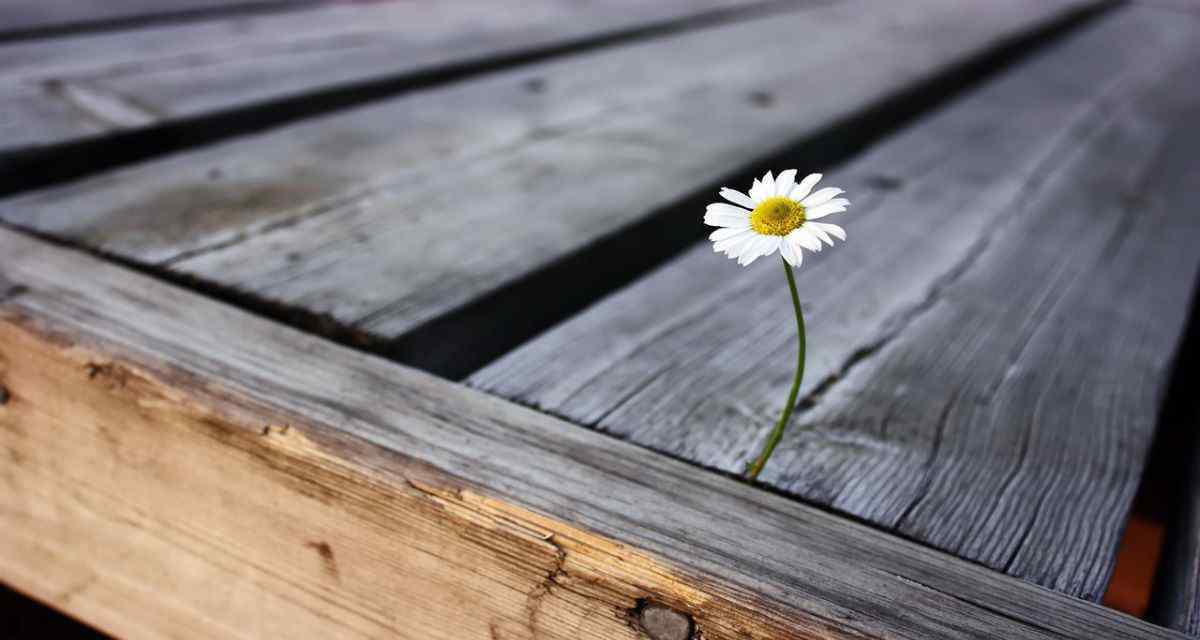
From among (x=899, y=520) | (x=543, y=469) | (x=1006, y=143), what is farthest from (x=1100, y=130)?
(x=543, y=469)

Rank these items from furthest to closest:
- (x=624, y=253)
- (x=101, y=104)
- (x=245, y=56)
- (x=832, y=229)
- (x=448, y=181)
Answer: (x=245, y=56)
(x=101, y=104)
(x=448, y=181)
(x=624, y=253)
(x=832, y=229)

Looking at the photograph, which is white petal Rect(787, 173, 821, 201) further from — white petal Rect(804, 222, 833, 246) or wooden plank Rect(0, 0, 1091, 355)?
wooden plank Rect(0, 0, 1091, 355)

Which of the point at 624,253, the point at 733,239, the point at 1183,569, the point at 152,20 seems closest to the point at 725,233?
the point at 733,239

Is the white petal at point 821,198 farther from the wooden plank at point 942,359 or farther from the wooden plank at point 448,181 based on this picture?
the wooden plank at point 448,181

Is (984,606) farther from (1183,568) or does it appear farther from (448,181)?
(448,181)

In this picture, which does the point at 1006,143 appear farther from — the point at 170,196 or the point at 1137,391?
the point at 170,196

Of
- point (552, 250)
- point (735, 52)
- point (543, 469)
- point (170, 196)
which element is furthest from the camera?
point (735, 52)
